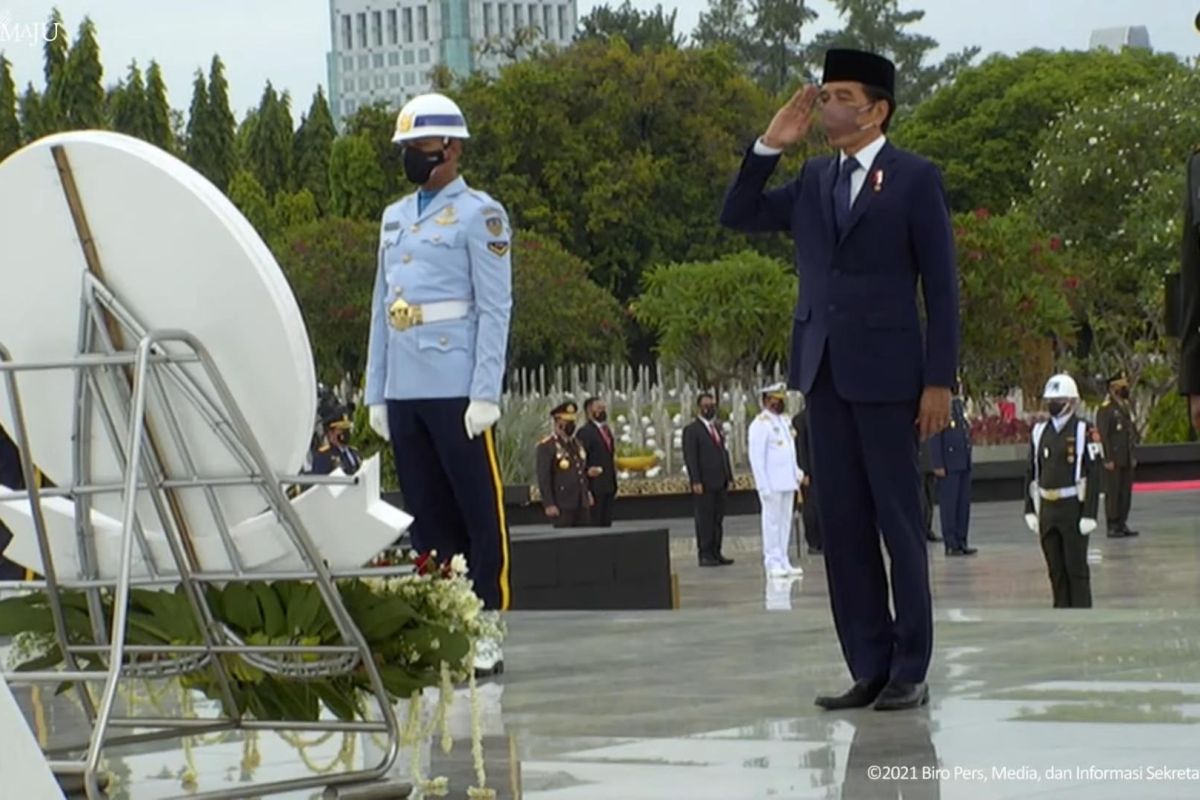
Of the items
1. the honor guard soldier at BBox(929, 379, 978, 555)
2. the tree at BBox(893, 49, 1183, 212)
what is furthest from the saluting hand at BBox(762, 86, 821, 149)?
the tree at BBox(893, 49, 1183, 212)

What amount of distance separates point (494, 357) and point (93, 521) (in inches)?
126

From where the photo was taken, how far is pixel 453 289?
26.7 feet

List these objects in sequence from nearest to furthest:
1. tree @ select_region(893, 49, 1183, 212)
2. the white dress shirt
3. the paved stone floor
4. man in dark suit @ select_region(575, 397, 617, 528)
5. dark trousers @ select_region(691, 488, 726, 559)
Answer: the paved stone floor, the white dress shirt, dark trousers @ select_region(691, 488, 726, 559), man in dark suit @ select_region(575, 397, 617, 528), tree @ select_region(893, 49, 1183, 212)

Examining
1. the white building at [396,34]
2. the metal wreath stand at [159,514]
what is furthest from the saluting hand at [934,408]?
the white building at [396,34]

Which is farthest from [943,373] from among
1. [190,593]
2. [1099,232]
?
[1099,232]

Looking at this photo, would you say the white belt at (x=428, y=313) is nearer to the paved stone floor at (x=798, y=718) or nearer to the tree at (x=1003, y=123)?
the paved stone floor at (x=798, y=718)

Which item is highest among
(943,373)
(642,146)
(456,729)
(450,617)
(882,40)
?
(882,40)

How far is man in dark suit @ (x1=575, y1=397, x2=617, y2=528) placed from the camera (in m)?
27.2

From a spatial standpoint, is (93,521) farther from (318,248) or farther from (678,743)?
(318,248)

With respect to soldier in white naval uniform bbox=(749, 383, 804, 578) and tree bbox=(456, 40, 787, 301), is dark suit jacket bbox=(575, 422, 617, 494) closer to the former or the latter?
soldier in white naval uniform bbox=(749, 383, 804, 578)

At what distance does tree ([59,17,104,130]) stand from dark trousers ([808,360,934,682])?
51435 millimetres

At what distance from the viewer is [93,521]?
4.91 metres

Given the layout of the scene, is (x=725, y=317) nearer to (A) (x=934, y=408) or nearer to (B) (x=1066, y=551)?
(B) (x=1066, y=551)

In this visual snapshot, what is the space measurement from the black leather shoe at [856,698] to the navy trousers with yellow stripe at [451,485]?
178 centimetres
